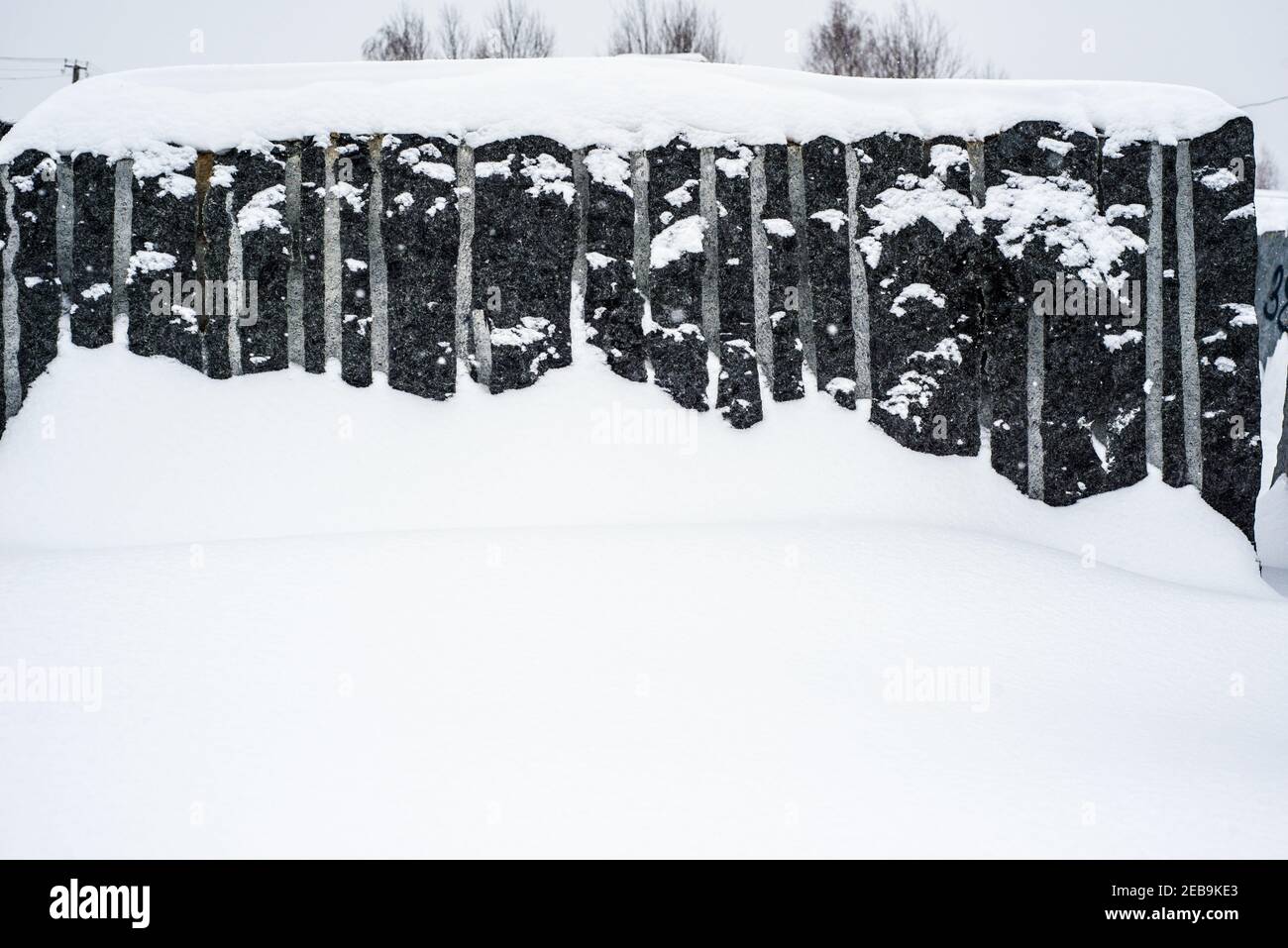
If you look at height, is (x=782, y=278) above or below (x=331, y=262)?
below

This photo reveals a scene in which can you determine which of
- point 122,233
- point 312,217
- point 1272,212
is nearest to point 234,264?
point 312,217

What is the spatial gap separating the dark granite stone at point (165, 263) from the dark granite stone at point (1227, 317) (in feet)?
18.7

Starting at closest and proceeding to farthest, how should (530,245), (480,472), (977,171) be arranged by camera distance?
(480,472) < (530,245) < (977,171)

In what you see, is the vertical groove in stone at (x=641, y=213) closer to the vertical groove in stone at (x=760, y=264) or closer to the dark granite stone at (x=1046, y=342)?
the vertical groove in stone at (x=760, y=264)

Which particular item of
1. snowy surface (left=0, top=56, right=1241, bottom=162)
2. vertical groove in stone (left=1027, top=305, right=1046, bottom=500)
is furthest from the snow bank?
snowy surface (left=0, top=56, right=1241, bottom=162)

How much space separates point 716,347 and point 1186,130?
2.97m

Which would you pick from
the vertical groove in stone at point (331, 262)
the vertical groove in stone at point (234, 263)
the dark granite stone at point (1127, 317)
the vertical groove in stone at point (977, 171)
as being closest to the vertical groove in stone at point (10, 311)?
the vertical groove in stone at point (234, 263)

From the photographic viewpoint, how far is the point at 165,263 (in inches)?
206

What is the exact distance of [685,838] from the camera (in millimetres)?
2379

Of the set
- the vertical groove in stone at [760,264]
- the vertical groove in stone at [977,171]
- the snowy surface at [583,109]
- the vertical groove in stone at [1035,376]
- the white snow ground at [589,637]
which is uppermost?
the snowy surface at [583,109]

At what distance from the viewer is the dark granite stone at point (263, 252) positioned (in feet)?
17.1

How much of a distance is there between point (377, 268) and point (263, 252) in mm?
647

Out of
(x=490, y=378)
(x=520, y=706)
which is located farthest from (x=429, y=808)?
(x=490, y=378)

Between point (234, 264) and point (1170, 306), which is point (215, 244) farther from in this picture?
point (1170, 306)
